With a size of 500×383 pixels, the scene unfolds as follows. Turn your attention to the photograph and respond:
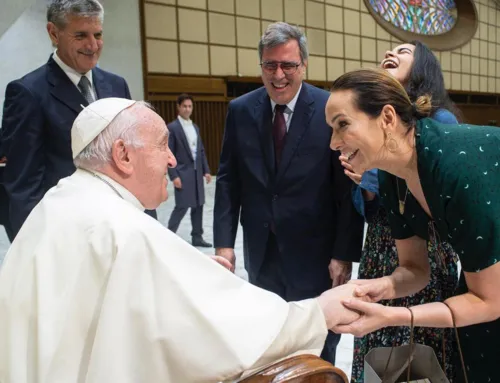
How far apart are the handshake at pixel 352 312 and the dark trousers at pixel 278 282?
67cm

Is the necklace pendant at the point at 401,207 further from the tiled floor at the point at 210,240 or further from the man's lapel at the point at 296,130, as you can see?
the tiled floor at the point at 210,240

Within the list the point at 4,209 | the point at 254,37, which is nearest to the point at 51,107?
the point at 4,209

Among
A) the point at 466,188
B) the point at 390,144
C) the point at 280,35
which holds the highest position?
the point at 280,35

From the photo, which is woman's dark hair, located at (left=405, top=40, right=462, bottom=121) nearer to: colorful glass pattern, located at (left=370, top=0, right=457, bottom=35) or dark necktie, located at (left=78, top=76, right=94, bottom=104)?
dark necktie, located at (left=78, top=76, right=94, bottom=104)

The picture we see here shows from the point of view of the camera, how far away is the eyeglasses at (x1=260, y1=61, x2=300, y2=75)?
2.06 meters

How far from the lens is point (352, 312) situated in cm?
139

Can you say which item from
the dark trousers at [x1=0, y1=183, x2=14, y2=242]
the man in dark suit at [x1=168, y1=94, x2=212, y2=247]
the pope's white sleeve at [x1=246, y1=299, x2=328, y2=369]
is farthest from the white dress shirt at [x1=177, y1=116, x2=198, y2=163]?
the pope's white sleeve at [x1=246, y1=299, x2=328, y2=369]

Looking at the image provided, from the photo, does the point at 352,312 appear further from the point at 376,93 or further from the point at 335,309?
the point at 376,93

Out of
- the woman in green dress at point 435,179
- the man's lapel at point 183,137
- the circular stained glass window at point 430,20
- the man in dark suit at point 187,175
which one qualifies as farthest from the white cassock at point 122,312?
the circular stained glass window at point 430,20

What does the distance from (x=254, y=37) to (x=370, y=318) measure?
1013 cm

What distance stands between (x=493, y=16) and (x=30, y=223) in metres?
18.4

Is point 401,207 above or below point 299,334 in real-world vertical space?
above

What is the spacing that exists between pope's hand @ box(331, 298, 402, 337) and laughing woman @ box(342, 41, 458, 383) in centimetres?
40

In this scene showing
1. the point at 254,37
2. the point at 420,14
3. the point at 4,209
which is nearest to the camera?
the point at 4,209
